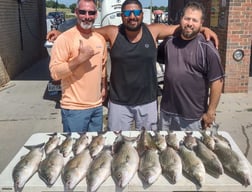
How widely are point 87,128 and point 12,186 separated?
1308 mm

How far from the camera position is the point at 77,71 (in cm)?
330

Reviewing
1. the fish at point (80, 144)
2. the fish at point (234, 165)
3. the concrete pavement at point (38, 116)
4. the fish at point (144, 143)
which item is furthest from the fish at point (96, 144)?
the concrete pavement at point (38, 116)

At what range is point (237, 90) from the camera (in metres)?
8.32

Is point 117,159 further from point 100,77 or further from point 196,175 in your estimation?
point 100,77

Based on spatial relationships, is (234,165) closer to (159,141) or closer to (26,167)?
(159,141)

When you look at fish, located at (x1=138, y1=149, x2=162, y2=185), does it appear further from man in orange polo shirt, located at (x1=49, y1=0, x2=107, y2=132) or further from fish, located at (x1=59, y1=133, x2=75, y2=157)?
man in orange polo shirt, located at (x1=49, y1=0, x2=107, y2=132)

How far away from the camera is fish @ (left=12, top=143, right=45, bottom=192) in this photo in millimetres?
2363

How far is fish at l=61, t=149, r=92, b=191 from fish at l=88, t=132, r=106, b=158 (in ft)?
0.27

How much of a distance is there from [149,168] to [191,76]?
1.27m

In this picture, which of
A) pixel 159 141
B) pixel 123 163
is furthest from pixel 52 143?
pixel 159 141

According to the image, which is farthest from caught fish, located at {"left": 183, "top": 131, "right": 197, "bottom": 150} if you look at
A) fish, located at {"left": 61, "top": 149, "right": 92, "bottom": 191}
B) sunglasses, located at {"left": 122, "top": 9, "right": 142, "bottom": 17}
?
sunglasses, located at {"left": 122, "top": 9, "right": 142, "bottom": 17}

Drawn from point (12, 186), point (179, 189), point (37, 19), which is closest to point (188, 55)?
point (179, 189)

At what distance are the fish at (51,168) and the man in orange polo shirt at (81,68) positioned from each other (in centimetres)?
79

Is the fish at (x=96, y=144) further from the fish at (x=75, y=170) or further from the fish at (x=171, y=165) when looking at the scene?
the fish at (x=171, y=165)
